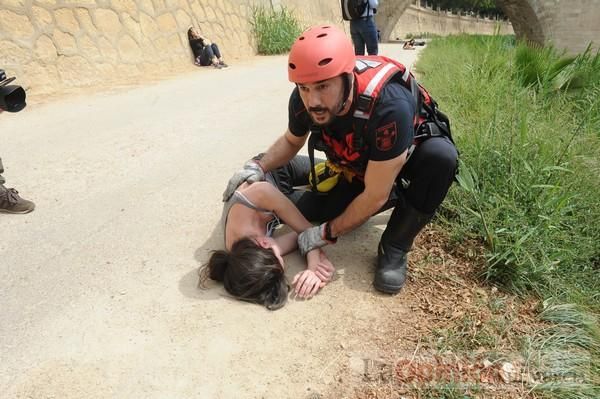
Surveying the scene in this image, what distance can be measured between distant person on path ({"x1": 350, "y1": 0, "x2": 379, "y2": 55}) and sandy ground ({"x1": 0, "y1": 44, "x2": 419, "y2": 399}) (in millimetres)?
2795

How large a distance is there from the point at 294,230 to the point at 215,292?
49cm

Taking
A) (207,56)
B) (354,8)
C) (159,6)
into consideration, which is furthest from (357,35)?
(159,6)

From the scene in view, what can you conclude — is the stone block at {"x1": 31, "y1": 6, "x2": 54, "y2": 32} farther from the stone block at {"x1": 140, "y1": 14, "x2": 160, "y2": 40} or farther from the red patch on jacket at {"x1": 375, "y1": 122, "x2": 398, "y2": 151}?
the red patch on jacket at {"x1": 375, "y1": 122, "x2": 398, "y2": 151}

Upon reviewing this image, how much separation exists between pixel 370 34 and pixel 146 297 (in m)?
4.66

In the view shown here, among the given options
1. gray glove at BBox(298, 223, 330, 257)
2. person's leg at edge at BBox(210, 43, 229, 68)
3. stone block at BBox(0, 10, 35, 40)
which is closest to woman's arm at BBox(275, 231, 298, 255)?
gray glove at BBox(298, 223, 330, 257)

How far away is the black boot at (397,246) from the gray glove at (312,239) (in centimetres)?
26

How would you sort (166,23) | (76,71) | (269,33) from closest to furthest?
(76,71) < (166,23) < (269,33)

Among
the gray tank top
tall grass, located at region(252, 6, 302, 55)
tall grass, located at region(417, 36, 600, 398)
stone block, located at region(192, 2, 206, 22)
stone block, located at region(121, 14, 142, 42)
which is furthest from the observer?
tall grass, located at region(252, 6, 302, 55)

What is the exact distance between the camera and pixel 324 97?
5.13 feet

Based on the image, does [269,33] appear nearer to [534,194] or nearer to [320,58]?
[534,194]

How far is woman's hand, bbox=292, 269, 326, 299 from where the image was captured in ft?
5.83

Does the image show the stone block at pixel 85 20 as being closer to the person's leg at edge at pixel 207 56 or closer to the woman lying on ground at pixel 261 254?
the person's leg at edge at pixel 207 56

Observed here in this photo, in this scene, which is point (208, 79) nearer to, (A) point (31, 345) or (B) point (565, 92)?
(B) point (565, 92)

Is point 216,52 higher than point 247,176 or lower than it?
lower
